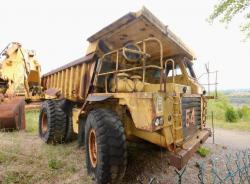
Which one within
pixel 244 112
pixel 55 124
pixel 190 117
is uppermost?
pixel 190 117

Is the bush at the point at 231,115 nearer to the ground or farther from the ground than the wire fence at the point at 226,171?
farther from the ground

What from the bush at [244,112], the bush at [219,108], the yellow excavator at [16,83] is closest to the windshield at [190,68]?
the yellow excavator at [16,83]

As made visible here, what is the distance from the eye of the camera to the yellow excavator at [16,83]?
24.0 ft

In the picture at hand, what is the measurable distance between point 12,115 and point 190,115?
5645 mm

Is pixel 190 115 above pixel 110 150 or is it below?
above

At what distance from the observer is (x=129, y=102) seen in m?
3.34

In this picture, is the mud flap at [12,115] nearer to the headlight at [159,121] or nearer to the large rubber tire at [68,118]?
the large rubber tire at [68,118]

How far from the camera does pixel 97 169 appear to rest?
129 inches

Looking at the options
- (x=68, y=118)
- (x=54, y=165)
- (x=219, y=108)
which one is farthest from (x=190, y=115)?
(x=219, y=108)

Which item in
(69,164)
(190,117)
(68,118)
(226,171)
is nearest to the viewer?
(190,117)

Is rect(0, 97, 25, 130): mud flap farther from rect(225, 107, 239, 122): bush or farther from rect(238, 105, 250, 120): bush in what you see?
rect(238, 105, 250, 120): bush

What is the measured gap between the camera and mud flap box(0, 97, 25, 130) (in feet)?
23.1

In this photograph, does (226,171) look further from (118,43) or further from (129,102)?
(118,43)

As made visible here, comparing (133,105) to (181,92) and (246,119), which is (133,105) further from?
(246,119)
